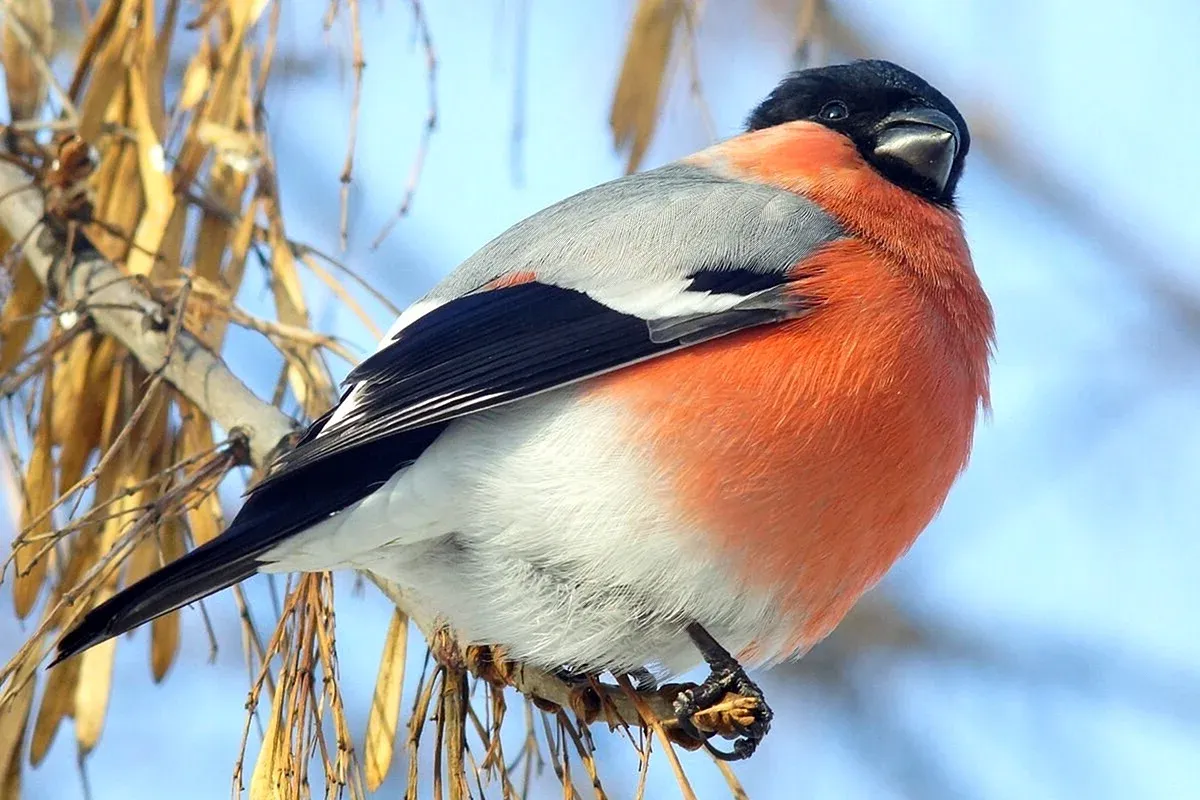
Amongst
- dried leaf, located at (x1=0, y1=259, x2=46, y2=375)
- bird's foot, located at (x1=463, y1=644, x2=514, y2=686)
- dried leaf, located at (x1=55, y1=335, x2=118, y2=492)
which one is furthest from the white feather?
dried leaf, located at (x1=0, y1=259, x2=46, y2=375)

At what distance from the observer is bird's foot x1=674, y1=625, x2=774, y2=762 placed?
5.89ft

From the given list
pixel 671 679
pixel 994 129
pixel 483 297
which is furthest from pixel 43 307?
pixel 994 129

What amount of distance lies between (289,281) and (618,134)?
530mm

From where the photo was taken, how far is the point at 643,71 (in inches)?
83.2

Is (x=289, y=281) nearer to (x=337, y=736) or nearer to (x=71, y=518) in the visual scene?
(x=71, y=518)

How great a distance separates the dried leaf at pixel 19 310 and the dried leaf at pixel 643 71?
3.16 ft

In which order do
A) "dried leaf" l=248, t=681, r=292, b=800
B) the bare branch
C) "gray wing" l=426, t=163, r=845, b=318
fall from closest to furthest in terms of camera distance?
"dried leaf" l=248, t=681, r=292, b=800 < the bare branch < "gray wing" l=426, t=163, r=845, b=318

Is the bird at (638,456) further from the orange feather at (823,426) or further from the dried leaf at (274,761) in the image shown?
the dried leaf at (274,761)

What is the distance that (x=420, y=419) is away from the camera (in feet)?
6.19

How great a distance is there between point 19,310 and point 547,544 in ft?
3.26

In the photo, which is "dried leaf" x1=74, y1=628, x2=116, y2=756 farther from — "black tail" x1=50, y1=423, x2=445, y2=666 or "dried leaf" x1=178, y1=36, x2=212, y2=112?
"dried leaf" x1=178, y1=36, x2=212, y2=112

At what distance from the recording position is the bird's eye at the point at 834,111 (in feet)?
8.47

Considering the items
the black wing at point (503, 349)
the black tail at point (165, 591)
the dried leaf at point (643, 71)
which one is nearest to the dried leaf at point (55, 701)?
the black tail at point (165, 591)

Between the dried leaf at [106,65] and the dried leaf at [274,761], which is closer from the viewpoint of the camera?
the dried leaf at [274,761]
